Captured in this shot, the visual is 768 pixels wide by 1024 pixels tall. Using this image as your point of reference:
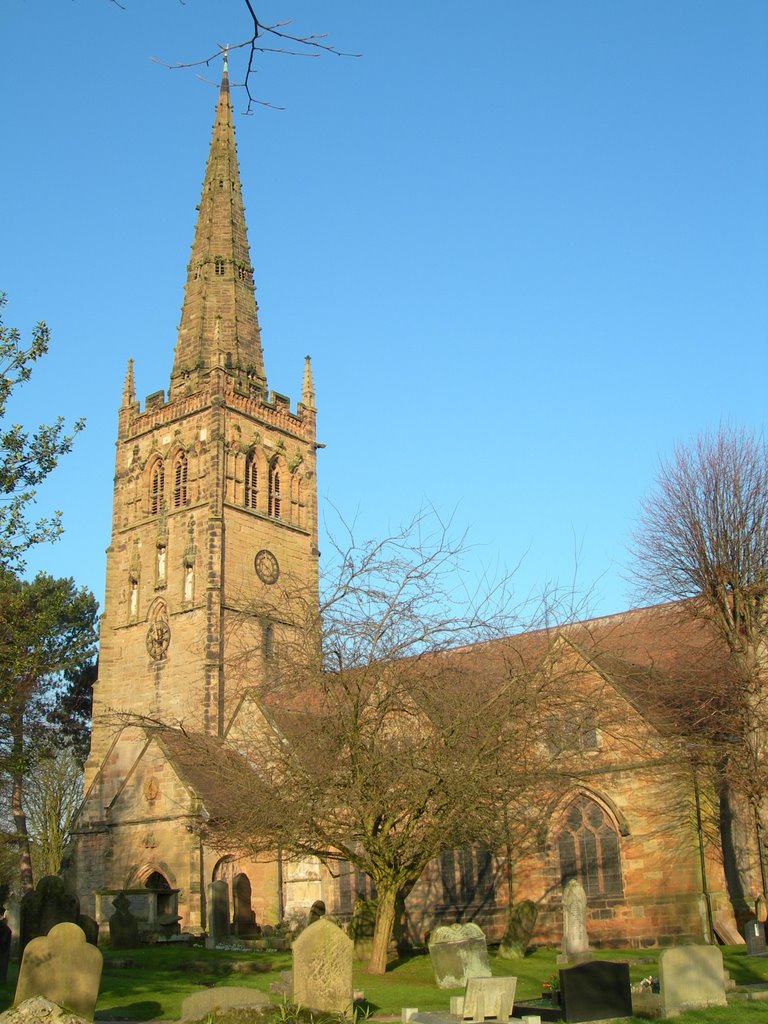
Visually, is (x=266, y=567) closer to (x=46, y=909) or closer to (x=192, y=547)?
(x=192, y=547)

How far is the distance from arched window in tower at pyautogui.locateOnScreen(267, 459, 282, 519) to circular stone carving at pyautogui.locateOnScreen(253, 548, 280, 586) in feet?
6.22

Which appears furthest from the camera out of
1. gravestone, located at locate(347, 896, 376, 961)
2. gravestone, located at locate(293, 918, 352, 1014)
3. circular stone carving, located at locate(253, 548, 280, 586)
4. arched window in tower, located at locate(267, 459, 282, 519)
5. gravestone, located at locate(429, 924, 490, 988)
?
arched window in tower, located at locate(267, 459, 282, 519)

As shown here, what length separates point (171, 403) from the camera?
42688mm

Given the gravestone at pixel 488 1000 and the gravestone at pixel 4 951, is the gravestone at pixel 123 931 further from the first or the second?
the gravestone at pixel 488 1000

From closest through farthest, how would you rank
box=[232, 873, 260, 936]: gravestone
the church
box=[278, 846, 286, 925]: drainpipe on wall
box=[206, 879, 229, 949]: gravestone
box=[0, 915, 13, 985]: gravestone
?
box=[0, 915, 13, 985]: gravestone
the church
box=[206, 879, 229, 949]: gravestone
box=[232, 873, 260, 936]: gravestone
box=[278, 846, 286, 925]: drainpipe on wall

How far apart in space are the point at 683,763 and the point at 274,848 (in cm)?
1039

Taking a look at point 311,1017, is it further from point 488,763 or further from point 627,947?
point 627,947

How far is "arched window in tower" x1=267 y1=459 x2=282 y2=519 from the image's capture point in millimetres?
42031

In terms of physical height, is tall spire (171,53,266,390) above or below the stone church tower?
above

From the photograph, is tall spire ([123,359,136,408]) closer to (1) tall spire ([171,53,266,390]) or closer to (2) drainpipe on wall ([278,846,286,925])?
(1) tall spire ([171,53,266,390])

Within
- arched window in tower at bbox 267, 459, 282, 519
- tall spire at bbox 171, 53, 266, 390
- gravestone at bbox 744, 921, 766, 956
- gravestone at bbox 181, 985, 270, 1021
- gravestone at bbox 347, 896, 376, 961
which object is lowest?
gravestone at bbox 744, 921, 766, 956

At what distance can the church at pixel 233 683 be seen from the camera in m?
24.0

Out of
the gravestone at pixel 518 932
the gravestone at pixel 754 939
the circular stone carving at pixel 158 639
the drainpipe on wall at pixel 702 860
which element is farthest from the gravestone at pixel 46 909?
the circular stone carving at pixel 158 639

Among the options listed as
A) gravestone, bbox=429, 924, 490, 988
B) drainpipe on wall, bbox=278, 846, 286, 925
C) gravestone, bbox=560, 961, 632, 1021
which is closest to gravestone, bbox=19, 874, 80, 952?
gravestone, bbox=429, 924, 490, 988
